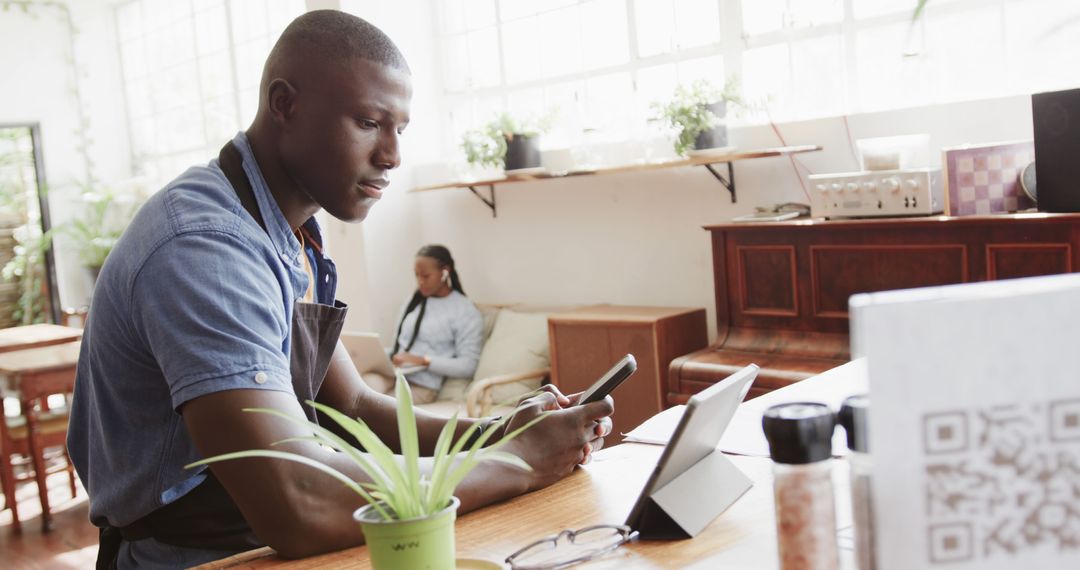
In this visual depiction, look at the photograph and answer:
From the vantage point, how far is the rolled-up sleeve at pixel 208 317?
1349mm

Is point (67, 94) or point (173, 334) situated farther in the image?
point (67, 94)

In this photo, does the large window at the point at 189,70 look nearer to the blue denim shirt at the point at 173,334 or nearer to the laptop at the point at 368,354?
the laptop at the point at 368,354

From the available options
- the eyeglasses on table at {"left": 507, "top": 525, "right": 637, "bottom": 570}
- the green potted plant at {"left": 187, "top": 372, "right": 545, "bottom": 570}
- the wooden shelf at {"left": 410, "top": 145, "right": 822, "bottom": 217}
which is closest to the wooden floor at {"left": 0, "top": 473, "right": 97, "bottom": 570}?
the wooden shelf at {"left": 410, "top": 145, "right": 822, "bottom": 217}

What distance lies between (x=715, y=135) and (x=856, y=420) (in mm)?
3401

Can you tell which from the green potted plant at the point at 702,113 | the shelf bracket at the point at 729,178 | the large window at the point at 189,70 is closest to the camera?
the green potted plant at the point at 702,113

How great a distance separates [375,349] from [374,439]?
363 centimetres

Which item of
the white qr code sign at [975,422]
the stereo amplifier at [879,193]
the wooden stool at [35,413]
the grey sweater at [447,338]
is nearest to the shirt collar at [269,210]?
the white qr code sign at [975,422]

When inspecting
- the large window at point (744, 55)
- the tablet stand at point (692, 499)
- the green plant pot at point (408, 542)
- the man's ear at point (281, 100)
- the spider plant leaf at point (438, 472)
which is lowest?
the tablet stand at point (692, 499)

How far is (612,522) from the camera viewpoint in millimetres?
1386

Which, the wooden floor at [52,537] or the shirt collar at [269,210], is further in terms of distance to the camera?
the wooden floor at [52,537]

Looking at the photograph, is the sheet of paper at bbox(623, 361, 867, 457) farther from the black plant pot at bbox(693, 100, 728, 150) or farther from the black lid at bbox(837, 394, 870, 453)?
the black plant pot at bbox(693, 100, 728, 150)

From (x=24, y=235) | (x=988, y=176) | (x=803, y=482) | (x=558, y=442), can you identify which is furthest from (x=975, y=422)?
(x=24, y=235)

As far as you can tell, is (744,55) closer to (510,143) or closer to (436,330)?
(510,143)

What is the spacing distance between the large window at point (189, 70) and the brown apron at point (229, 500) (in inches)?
205
